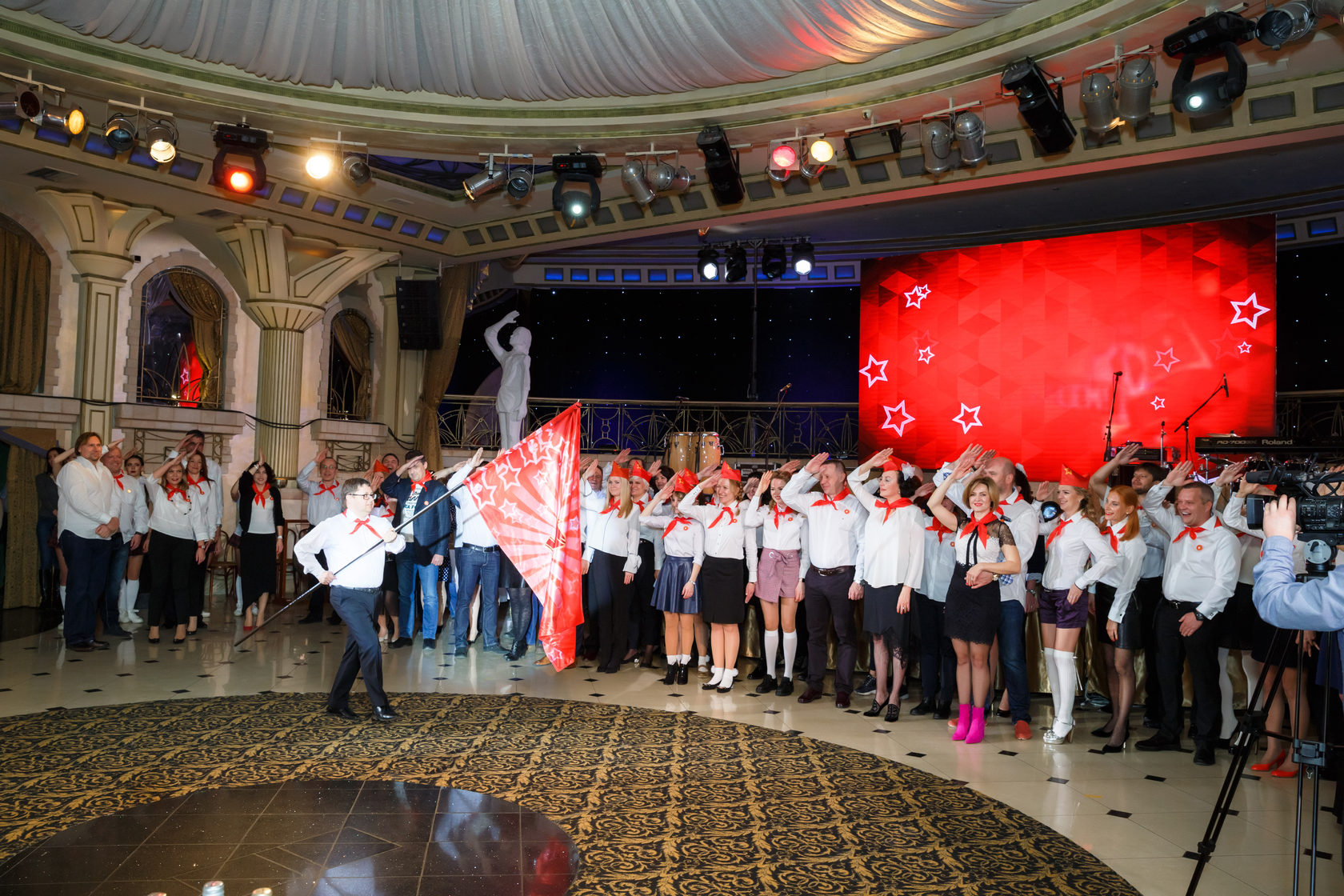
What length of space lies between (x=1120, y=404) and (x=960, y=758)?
24.9 feet

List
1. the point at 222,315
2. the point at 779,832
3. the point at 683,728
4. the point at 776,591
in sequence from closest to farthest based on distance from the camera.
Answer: the point at 779,832 → the point at 683,728 → the point at 776,591 → the point at 222,315

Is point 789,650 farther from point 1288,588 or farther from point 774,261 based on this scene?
point 774,261

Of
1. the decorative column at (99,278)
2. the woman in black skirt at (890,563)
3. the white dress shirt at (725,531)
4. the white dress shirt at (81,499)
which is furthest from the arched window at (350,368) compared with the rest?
the woman in black skirt at (890,563)

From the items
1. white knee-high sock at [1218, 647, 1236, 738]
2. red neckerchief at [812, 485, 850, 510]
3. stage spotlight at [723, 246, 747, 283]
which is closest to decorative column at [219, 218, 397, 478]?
stage spotlight at [723, 246, 747, 283]

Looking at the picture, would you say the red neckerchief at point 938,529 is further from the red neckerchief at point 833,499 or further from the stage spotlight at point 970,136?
the stage spotlight at point 970,136

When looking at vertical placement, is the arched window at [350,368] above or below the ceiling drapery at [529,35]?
below

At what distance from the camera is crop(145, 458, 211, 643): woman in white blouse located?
8.40 m

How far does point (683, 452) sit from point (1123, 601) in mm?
8174

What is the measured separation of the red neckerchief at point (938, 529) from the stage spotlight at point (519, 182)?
5.32m

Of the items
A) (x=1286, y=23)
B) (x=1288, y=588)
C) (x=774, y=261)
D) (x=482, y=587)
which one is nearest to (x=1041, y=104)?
(x=1286, y=23)

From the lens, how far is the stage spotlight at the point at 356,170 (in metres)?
9.45

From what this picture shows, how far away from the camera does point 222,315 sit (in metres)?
12.5

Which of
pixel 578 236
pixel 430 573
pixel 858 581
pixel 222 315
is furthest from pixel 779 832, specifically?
pixel 222 315

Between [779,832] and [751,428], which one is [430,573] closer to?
[779,832]
